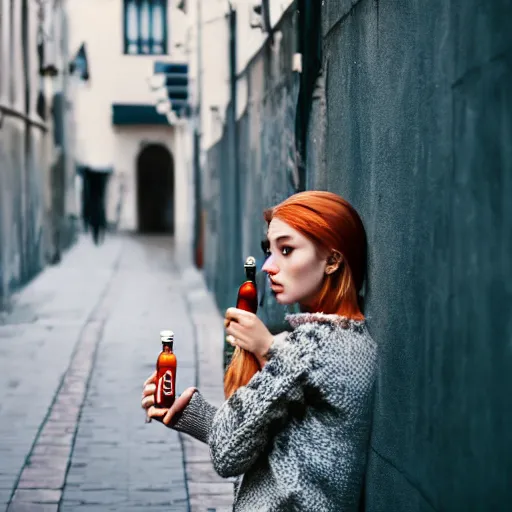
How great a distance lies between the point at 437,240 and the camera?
2.86m

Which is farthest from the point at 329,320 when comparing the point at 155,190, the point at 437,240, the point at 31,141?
the point at 155,190

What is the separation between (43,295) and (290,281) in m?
13.9

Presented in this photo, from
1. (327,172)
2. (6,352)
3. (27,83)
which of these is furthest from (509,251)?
(27,83)

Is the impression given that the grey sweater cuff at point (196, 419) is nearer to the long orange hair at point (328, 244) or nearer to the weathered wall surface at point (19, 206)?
the long orange hair at point (328, 244)

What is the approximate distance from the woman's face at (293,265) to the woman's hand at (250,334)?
0.16m

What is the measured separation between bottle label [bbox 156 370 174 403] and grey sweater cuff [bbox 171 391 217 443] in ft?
0.25

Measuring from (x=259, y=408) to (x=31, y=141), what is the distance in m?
17.1

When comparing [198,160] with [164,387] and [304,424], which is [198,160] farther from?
[304,424]

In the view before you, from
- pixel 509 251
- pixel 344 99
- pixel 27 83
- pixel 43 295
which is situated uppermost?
pixel 27 83

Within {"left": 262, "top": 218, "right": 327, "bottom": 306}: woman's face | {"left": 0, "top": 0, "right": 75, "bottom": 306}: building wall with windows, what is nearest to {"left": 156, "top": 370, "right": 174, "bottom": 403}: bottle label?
{"left": 262, "top": 218, "right": 327, "bottom": 306}: woman's face

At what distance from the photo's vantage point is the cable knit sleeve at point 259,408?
251cm

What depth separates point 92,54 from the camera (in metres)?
36.6

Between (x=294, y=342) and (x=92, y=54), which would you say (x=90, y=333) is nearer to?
(x=294, y=342)

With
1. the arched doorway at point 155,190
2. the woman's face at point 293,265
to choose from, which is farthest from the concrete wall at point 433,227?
the arched doorway at point 155,190
